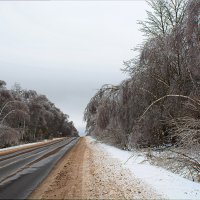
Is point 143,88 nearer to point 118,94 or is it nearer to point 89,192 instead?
point 118,94

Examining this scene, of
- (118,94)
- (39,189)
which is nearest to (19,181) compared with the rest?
(39,189)

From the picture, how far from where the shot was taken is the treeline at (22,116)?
52.0 m

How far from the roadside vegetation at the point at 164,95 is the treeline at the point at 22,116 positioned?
24.1 m

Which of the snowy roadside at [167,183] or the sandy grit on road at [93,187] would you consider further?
the snowy roadside at [167,183]

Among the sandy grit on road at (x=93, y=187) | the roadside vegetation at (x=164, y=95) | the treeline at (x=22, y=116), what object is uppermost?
the treeline at (x=22, y=116)

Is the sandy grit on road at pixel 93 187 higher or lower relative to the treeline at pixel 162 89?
lower

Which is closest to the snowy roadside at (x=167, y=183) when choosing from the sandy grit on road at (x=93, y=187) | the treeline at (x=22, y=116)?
the sandy grit on road at (x=93, y=187)

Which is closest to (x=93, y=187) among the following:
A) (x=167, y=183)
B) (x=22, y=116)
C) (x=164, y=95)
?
(x=167, y=183)

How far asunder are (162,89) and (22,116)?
4167cm

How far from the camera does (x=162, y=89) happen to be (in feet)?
72.4

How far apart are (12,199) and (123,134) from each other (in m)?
18.1

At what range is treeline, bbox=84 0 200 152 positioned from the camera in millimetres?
15328

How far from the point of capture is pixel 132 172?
1516 centimetres

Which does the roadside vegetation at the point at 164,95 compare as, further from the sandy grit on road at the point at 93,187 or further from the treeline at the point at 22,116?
the treeline at the point at 22,116
